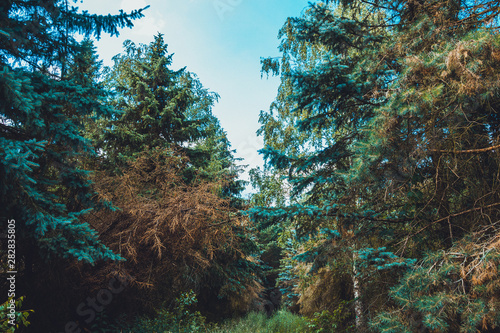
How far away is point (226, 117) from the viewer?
590 inches

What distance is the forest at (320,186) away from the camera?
2984 millimetres

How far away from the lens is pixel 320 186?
5.90m

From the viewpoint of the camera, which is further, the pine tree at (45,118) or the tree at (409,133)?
the pine tree at (45,118)

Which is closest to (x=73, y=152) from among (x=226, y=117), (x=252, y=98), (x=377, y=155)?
(x=377, y=155)

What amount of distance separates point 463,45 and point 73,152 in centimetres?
556

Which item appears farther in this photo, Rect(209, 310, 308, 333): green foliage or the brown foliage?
Rect(209, 310, 308, 333): green foliage

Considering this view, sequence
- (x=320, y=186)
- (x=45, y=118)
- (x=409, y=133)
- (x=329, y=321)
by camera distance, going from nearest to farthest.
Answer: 1. (x=409, y=133)
2. (x=45, y=118)
3. (x=320, y=186)
4. (x=329, y=321)

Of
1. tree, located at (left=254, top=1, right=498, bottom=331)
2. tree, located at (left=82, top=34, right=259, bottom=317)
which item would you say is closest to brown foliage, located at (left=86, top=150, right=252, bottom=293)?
tree, located at (left=82, top=34, right=259, bottom=317)

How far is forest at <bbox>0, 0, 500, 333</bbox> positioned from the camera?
2.98 meters

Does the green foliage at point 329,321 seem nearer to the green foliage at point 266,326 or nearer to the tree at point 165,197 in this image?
the green foliage at point 266,326
